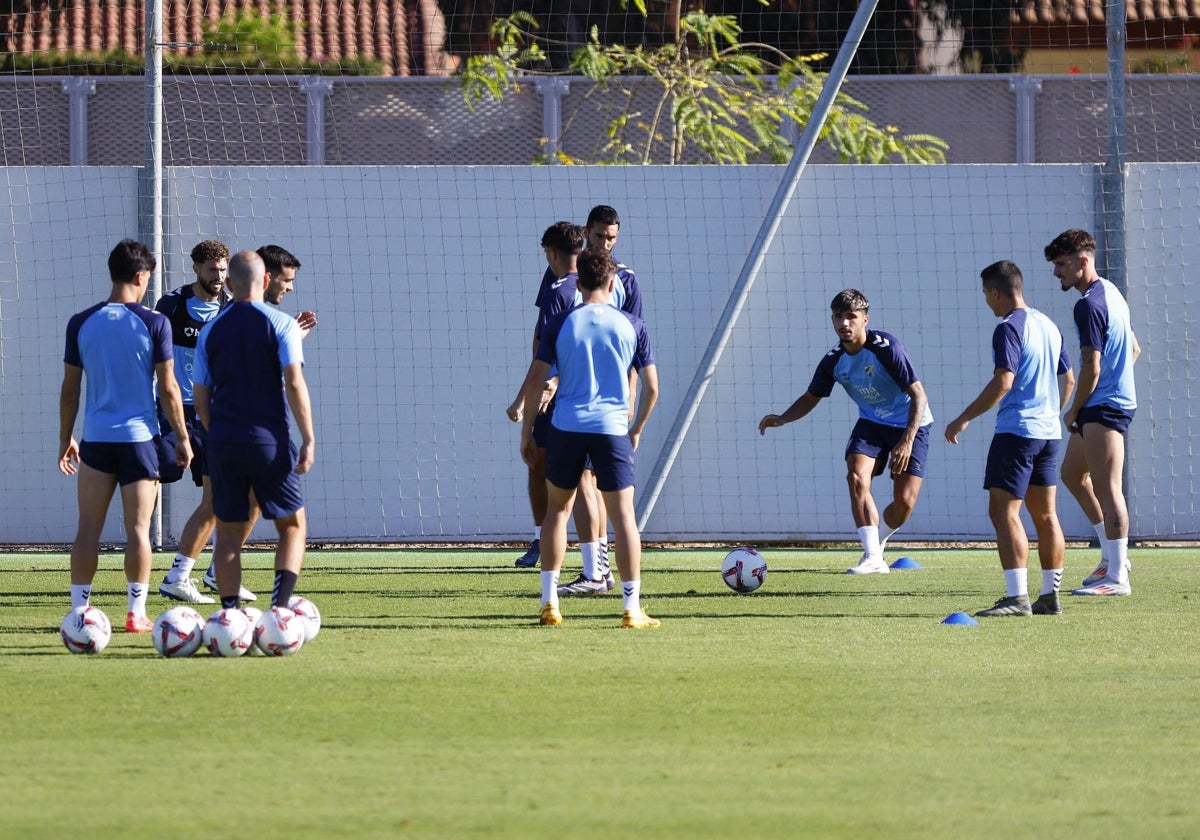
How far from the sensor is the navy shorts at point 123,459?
8.19m

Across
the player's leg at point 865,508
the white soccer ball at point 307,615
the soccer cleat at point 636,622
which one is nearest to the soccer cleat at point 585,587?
the soccer cleat at point 636,622

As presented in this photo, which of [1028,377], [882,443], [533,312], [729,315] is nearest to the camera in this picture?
[1028,377]

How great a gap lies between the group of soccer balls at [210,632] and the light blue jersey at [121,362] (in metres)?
0.95

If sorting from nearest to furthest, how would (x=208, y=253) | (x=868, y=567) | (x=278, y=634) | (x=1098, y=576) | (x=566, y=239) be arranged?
(x=278, y=634) → (x=566, y=239) → (x=208, y=253) → (x=1098, y=576) → (x=868, y=567)

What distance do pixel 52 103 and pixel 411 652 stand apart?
1356 cm

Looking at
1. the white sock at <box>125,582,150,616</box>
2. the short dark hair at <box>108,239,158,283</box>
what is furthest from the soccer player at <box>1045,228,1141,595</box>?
the white sock at <box>125,582,150,616</box>

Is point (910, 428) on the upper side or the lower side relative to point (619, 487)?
upper

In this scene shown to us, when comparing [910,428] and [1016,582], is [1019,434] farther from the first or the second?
[910,428]

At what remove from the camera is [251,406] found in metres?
7.78

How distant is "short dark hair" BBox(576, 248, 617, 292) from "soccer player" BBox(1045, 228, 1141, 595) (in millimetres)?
2958

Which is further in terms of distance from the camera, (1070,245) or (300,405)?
(1070,245)

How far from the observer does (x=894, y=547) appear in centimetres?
1404

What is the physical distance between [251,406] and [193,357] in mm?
2437

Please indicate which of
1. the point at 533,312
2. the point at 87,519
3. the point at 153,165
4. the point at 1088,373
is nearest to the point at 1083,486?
the point at 1088,373
